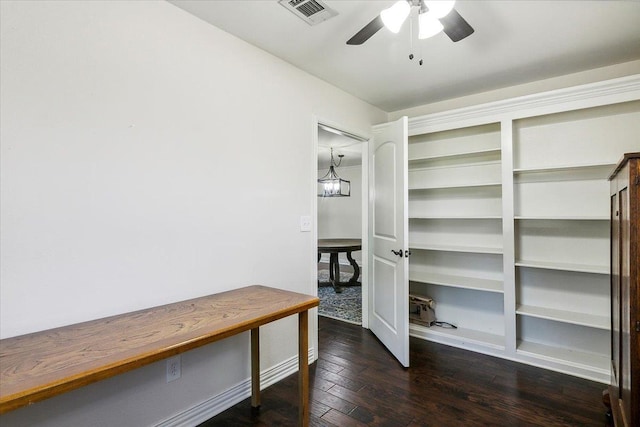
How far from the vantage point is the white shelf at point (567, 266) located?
232 centimetres

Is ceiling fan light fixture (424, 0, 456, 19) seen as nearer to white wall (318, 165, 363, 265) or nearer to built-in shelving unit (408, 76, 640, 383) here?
built-in shelving unit (408, 76, 640, 383)

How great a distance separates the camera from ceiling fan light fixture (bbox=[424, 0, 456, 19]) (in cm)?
138

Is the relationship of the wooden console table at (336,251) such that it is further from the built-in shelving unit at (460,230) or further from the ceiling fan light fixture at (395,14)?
the ceiling fan light fixture at (395,14)

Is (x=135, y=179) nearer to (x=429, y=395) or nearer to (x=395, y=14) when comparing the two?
(x=395, y=14)

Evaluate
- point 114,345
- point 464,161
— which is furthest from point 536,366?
point 114,345

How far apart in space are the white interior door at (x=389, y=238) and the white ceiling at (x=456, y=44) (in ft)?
1.70

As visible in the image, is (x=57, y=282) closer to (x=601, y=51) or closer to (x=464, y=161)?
(x=464, y=161)

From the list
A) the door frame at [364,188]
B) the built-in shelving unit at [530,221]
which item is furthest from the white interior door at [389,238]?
the built-in shelving unit at [530,221]

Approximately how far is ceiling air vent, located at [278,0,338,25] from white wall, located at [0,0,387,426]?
487 mm

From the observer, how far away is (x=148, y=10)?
1638 millimetres

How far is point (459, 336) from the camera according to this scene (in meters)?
2.92

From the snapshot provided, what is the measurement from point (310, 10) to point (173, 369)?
2117mm

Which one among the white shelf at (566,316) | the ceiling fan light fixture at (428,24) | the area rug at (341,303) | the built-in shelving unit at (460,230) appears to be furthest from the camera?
the area rug at (341,303)

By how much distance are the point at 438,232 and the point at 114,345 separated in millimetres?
2935
